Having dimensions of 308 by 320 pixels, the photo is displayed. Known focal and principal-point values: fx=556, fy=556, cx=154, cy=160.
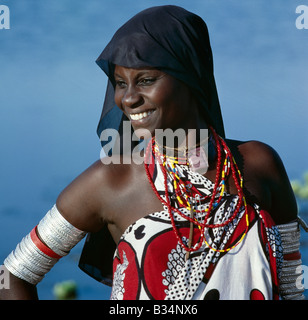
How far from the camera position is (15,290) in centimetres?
228

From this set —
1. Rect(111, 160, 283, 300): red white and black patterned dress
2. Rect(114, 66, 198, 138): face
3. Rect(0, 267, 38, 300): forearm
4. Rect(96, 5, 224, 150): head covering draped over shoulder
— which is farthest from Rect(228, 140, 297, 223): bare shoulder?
Rect(0, 267, 38, 300): forearm

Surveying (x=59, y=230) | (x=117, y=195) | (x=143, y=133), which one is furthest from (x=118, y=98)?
(x=59, y=230)

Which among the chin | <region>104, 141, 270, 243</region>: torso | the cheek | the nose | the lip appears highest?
the cheek

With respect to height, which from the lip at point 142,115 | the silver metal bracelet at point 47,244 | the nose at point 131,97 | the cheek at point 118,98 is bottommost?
the silver metal bracelet at point 47,244

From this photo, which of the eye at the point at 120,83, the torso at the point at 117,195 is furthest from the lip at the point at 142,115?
the torso at the point at 117,195

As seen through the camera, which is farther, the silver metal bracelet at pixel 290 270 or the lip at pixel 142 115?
the silver metal bracelet at pixel 290 270

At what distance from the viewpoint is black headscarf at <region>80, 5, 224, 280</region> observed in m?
2.01

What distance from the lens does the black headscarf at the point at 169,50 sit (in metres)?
2.01

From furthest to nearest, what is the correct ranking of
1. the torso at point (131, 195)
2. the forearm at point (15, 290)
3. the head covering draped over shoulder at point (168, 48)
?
the forearm at point (15, 290), the torso at point (131, 195), the head covering draped over shoulder at point (168, 48)

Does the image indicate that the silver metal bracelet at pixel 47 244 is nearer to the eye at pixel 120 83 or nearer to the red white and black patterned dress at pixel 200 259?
the red white and black patterned dress at pixel 200 259

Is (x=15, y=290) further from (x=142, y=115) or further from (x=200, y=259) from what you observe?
(x=142, y=115)

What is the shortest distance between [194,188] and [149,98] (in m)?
0.42

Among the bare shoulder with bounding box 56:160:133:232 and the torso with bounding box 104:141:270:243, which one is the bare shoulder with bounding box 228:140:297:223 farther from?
the bare shoulder with bounding box 56:160:133:232
